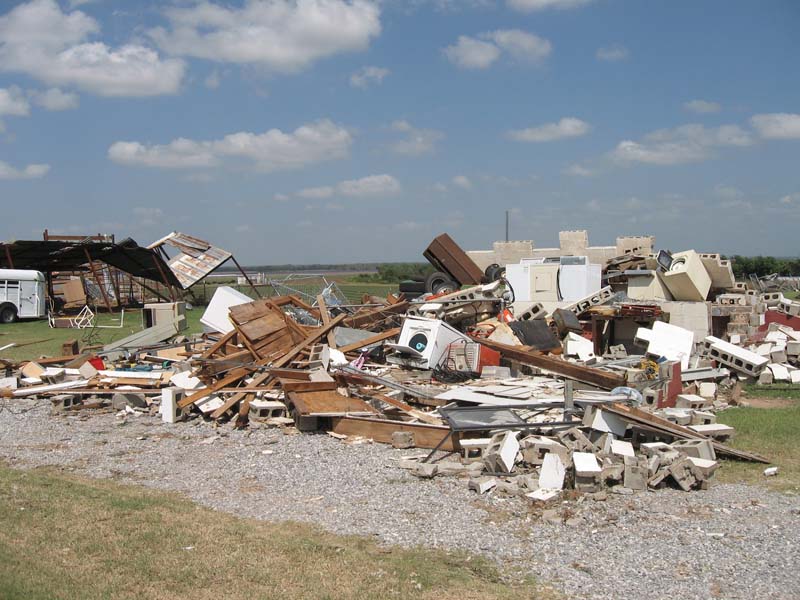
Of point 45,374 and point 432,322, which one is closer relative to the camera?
point 432,322

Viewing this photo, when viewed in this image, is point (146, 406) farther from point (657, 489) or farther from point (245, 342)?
point (657, 489)

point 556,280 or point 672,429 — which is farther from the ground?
point 556,280

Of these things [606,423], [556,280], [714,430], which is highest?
[556,280]

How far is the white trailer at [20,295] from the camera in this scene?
26.7 m

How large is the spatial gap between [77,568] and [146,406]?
6.92 metres

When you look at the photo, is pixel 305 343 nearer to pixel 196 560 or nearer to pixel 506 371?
pixel 506 371

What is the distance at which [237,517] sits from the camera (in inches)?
251

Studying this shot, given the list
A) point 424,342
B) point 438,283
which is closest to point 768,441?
point 424,342

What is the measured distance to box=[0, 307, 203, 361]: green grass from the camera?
1822 centimetres

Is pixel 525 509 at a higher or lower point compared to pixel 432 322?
lower

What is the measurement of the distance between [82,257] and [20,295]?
11.2 feet

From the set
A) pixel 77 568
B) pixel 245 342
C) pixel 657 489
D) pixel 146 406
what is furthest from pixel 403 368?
pixel 77 568

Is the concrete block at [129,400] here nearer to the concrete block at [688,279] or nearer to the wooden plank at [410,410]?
the wooden plank at [410,410]

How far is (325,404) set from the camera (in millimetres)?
9906
